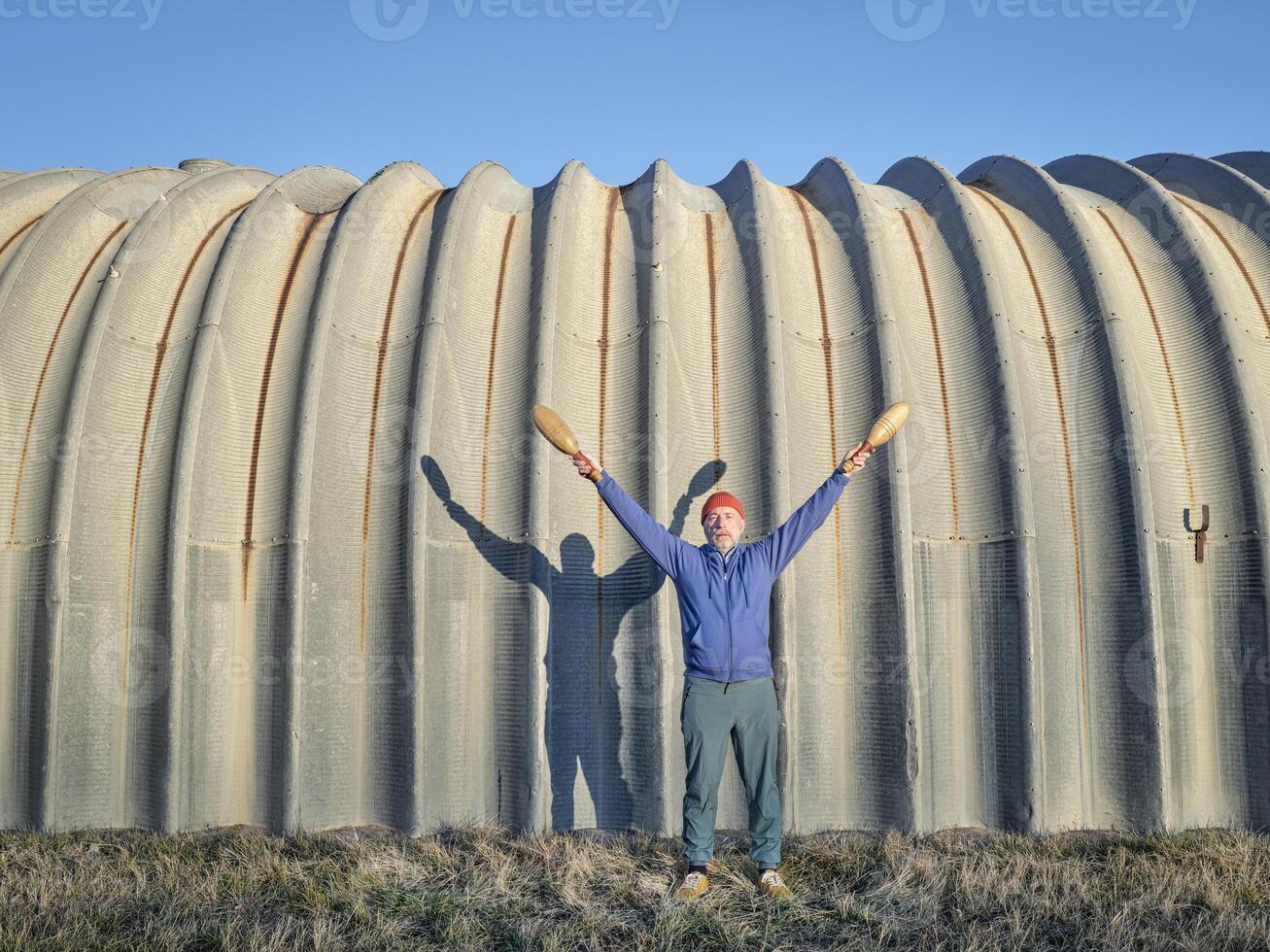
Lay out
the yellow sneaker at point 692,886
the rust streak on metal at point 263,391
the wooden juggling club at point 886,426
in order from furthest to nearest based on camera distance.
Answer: the rust streak on metal at point 263,391 < the wooden juggling club at point 886,426 < the yellow sneaker at point 692,886

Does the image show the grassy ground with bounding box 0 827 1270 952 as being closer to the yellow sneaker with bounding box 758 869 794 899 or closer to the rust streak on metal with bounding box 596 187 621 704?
the yellow sneaker with bounding box 758 869 794 899

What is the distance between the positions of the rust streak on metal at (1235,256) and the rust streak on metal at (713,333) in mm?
4227

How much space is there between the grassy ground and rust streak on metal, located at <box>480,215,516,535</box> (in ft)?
7.79

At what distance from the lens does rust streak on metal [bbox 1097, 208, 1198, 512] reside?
21.5ft

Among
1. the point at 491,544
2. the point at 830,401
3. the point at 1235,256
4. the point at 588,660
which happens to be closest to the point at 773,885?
the point at 588,660

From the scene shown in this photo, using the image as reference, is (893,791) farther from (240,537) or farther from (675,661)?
(240,537)

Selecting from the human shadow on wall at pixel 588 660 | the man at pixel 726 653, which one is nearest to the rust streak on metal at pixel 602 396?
the human shadow on wall at pixel 588 660

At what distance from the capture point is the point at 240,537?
6699mm

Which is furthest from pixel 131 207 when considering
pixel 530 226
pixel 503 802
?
pixel 503 802

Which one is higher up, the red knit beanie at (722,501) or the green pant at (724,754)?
the red knit beanie at (722,501)

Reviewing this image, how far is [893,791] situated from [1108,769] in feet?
4.92

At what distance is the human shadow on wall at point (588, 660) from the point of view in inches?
248

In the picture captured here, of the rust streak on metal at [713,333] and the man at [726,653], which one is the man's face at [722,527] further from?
the rust streak on metal at [713,333]

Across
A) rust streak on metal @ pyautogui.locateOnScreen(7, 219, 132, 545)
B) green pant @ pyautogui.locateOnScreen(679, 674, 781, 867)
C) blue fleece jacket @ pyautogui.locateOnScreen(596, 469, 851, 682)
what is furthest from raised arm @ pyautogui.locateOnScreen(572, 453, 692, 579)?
rust streak on metal @ pyautogui.locateOnScreen(7, 219, 132, 545)
